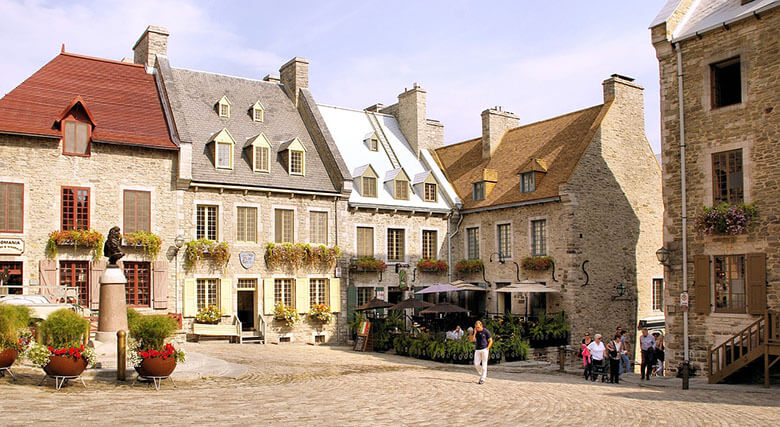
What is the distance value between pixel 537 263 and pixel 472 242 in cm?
379

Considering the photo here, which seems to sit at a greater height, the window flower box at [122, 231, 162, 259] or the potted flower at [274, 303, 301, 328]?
the window flower box at [122, 231, 162, 259]

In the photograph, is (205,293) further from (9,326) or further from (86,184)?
(9,326)

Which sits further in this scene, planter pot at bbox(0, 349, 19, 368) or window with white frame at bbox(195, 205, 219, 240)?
window with white frame at bbox(195, 205, 219, 240)

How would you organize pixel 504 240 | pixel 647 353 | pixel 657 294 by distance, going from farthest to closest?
pixel 657 294 < pixel 504 240 < pixel 647 353

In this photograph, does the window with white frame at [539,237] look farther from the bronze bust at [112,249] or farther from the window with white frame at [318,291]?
the bronze bust at [112,249]

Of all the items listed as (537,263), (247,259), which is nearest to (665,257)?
(537,263)

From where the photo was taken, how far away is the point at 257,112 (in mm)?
27719

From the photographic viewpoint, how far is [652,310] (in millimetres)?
27703

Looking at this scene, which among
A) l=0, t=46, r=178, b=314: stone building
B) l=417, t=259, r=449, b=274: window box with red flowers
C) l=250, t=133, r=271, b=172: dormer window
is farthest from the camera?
l=417, t=259, r=449, b=274: window box with red flowers

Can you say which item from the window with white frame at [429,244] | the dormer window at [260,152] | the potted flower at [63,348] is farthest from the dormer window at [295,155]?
the potted flower at [63,348]

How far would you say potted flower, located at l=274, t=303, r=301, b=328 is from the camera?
2498 centimetres

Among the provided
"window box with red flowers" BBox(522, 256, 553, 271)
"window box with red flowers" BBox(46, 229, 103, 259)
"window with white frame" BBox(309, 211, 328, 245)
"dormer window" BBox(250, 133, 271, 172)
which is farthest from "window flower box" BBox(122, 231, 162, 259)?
"window box with red flowers" BBox(522, 256, 553, 271)

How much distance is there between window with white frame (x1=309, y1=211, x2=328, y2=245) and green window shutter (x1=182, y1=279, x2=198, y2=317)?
15.4 feet

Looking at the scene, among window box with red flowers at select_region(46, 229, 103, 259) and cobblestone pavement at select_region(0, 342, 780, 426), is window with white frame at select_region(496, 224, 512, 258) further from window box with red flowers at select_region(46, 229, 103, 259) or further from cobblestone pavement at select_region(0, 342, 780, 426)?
window box with red flowers at select_region(46, 229, 103, 259)
